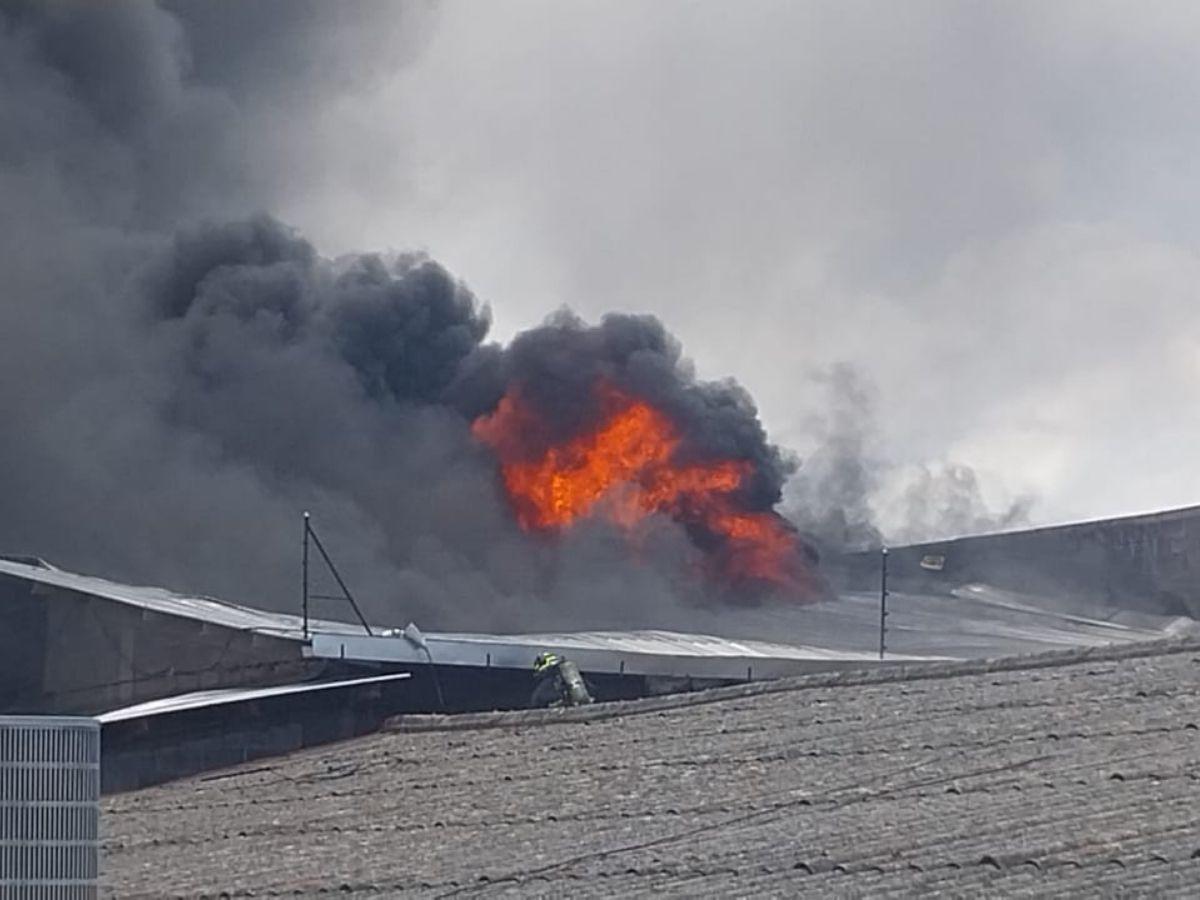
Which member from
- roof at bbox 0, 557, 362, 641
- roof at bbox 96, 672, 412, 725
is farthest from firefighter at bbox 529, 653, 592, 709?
roof at bbox 0, 557, 362, 641

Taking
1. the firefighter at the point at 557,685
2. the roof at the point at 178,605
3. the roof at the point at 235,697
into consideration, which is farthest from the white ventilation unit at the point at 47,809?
the roof at the point at 178,605

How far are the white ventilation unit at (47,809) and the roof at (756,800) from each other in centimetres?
182

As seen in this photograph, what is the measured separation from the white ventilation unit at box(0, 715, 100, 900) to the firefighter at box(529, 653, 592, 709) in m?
10.8

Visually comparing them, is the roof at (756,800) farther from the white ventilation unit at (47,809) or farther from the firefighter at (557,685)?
the firefighter at (557,685)

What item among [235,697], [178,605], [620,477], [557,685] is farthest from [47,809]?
A: [620,477]

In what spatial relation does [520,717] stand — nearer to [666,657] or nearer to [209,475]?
[666,657]

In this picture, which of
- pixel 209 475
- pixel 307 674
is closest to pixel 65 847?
pixel 307 674

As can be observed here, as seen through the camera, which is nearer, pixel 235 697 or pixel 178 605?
pixel 235 697

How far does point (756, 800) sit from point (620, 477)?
4852cm

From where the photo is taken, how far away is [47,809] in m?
16.3

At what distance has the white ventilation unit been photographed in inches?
638

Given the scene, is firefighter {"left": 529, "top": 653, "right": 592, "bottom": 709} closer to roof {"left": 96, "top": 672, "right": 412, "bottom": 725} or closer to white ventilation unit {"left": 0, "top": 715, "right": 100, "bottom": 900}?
roof {"left": 96, "top": 672, "right": 412, "bottom": 725}

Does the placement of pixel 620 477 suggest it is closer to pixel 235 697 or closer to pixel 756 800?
pixel 235 697

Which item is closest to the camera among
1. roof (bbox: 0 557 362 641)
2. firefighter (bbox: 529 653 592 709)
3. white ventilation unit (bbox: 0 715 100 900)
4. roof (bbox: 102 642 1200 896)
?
roof (bbox: 102 642 1200 896)
